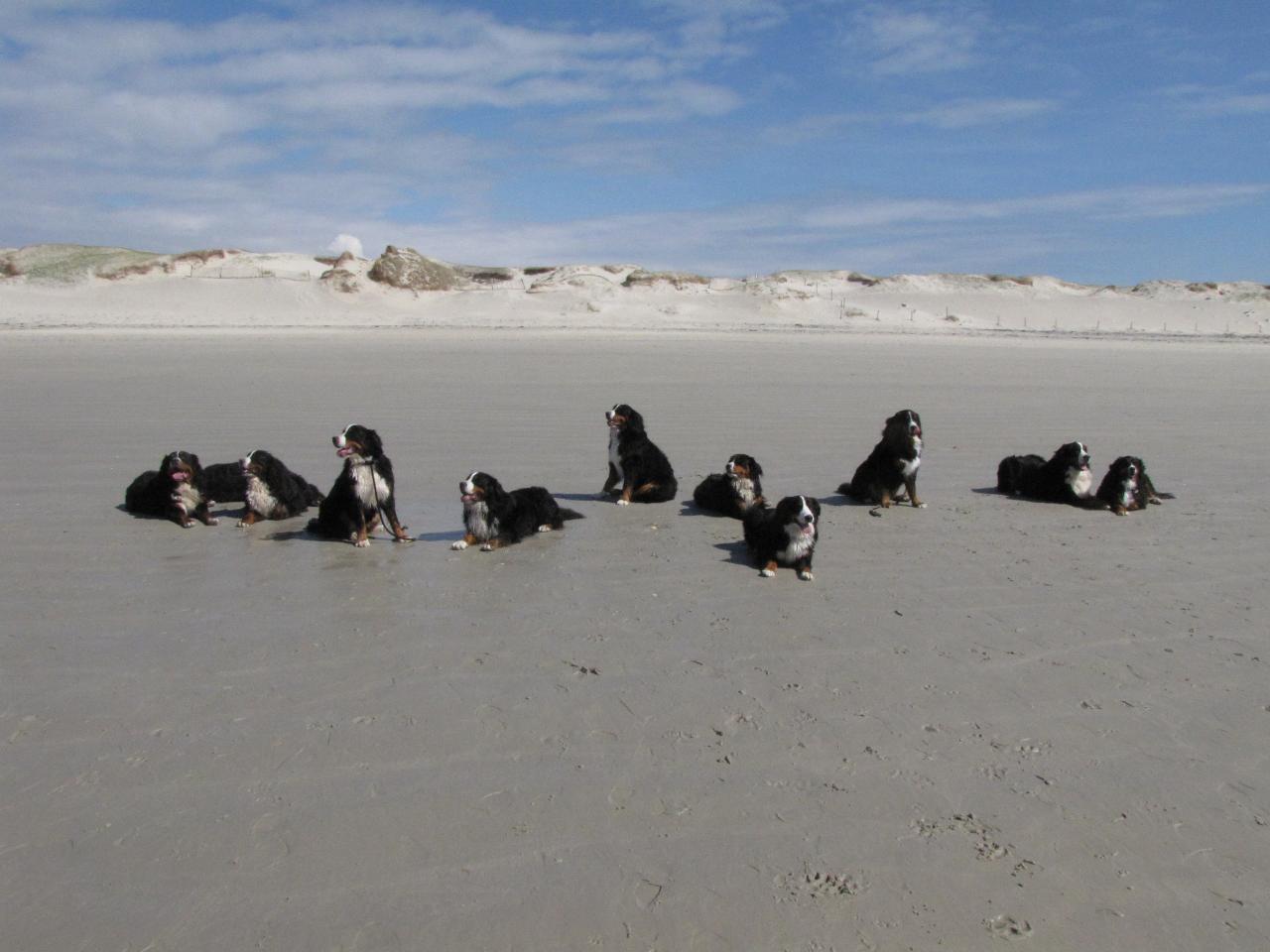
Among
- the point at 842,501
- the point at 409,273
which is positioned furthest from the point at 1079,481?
the point at 409,273

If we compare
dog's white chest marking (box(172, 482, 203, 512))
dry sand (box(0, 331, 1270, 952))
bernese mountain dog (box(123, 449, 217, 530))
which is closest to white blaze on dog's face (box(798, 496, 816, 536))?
dry sand (box(0, 331, 1270, 952))

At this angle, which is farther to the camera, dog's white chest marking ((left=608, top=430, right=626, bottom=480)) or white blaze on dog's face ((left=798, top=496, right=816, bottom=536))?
dog's white chest marking ((left=608, top=430, right=626, bottom=480))

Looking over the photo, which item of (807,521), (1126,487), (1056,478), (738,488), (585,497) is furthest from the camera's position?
(585,497)

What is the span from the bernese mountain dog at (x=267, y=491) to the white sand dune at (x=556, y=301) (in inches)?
1054

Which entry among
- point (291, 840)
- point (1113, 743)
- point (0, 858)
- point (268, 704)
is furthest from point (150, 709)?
point (1113, 743)

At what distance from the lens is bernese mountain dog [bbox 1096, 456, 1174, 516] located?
26.5 ft

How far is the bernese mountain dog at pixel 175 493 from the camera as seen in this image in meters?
7.47

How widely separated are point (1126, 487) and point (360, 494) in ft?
21.0

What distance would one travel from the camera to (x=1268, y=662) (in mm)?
4688

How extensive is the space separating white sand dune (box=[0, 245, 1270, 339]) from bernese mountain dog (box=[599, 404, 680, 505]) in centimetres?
2585

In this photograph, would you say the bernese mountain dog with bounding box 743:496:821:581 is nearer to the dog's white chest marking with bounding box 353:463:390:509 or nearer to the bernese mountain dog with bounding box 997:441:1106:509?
the dog's white chest marking with bounding box 353:463:390:509

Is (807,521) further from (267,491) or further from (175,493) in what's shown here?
(175,493)

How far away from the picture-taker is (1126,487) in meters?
8.10

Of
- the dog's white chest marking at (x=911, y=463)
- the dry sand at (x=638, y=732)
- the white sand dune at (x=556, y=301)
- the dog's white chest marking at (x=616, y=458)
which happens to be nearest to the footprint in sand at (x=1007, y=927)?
the dry sand at (x=638, y=732)
